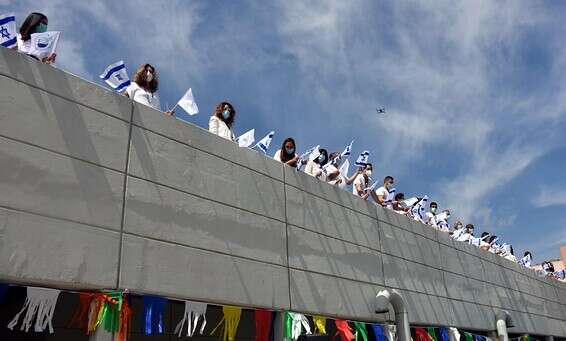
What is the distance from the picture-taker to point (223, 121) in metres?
9.22

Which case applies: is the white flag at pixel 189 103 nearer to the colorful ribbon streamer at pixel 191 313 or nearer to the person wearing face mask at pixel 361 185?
the colorful ribbon streamer at pixel 191 313

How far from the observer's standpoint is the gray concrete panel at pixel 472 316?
14109 millimetres

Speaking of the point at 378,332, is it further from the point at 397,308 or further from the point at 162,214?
the point at 162,214

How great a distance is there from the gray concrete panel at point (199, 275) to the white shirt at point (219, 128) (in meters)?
2.17

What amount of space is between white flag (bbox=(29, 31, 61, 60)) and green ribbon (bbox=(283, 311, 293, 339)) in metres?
5.31

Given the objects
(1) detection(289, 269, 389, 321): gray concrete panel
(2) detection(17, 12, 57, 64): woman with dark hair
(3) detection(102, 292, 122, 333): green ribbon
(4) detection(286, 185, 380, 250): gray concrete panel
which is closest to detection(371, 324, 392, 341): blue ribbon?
(1) detection(289, 269, 389, 321): gray concrete panel

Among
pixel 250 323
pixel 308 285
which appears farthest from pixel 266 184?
pixel 250 323

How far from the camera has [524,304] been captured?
18688 mm

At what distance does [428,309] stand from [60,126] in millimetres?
9737

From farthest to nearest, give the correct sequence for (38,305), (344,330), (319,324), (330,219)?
(330,219) < (344,330) < (319,324) < (38,305)

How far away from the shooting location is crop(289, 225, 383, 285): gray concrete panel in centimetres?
954

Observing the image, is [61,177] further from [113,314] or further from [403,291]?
[403,291]

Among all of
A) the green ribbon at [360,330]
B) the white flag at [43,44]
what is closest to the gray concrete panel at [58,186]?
the white flag at [43,44]

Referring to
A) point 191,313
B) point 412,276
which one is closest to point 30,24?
point 191,313
